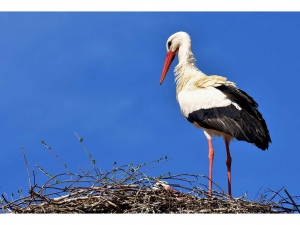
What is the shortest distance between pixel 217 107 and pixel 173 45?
1514mm

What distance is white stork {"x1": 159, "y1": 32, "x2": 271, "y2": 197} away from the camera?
24.5 ft

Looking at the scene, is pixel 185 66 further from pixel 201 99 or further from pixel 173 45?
pixel 201 99

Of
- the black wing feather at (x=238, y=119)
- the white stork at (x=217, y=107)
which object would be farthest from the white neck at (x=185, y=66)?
the black wing feather at (x=238, y=119)

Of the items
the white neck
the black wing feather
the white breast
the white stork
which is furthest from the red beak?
the black wing feather

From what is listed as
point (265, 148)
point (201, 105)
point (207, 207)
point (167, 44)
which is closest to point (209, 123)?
point (201, 105)

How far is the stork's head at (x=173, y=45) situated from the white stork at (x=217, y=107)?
0.20 m

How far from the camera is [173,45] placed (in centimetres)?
897

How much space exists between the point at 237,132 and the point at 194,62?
5.00 feet

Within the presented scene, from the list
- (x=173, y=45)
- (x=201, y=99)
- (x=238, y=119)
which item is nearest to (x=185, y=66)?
(x=173, y=45)

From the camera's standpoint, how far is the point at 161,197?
18.5 feet

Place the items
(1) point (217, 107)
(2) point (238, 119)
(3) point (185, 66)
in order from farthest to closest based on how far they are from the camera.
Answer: (3) point (185, 66)
(1) point (217, 107)
(2) point (238, 119)

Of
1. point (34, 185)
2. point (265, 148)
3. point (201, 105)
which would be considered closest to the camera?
point (34, 185)

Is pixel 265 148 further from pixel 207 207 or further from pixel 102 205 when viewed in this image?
pixel 102 205

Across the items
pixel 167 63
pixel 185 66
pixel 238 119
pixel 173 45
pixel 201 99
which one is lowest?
pixel 238 119
